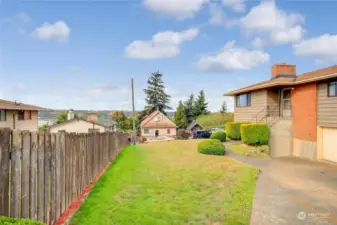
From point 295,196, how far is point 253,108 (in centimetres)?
1472

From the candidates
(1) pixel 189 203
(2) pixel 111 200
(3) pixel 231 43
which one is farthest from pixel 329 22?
(2) pixel 111 200

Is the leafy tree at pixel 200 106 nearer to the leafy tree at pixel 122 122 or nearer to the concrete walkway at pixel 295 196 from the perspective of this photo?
the leafy tree at pixel 122 122

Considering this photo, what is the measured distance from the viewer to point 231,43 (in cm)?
2181

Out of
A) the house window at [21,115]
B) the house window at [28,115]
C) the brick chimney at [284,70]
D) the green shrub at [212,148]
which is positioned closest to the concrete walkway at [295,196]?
the green shrub at [212,148]

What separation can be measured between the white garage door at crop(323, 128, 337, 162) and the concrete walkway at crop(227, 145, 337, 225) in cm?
187

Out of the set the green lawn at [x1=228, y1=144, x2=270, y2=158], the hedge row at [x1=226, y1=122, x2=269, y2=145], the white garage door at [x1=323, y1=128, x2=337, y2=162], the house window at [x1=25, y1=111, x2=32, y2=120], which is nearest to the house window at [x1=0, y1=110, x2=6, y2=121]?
the house window at [x1=25, y1=111, x2=32, y2=120]

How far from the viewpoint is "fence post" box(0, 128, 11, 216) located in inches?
124

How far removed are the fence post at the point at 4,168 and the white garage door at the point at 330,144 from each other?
1601 cm

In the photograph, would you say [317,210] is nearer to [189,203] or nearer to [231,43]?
[189,203]

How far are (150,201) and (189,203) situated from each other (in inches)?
41.2

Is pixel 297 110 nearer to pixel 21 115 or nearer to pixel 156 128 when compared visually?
pixel 21 115

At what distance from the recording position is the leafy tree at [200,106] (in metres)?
71.2

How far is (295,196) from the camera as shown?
797 cm

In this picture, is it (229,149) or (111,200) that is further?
(229,149)
